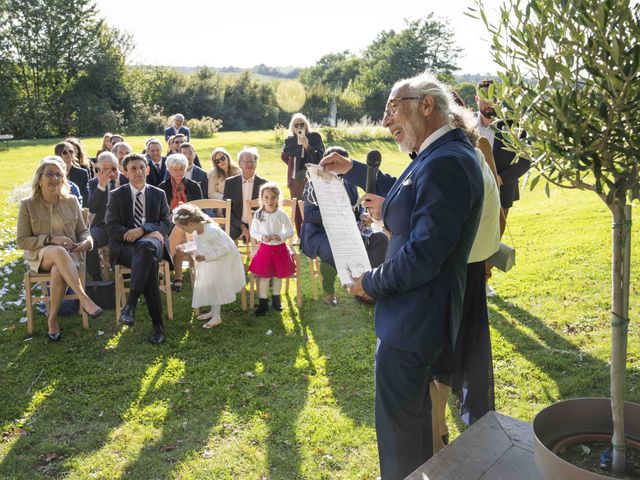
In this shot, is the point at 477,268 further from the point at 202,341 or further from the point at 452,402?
the point at 202,341

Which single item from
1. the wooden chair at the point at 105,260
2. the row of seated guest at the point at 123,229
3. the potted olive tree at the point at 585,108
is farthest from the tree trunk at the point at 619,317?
the wooden chair at the point at 105,260

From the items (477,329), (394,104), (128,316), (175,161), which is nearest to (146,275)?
(128,316)

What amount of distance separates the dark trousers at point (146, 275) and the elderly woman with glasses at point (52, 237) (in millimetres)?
473

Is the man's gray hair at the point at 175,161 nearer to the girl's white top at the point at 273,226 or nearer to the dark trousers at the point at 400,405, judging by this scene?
the girl's white top at the point at 273,226

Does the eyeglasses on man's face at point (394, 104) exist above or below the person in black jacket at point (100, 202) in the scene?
above

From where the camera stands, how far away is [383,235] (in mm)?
6855

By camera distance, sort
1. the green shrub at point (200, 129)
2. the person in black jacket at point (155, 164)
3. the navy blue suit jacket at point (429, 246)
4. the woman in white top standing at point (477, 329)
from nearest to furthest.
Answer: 1. the navy blue suit jacket at point (429, 246)
2. the woman in white top standing at point (477, 329)
3. the person in black jacket at point (155, 164)
4. the green shrub at point (200, 129)

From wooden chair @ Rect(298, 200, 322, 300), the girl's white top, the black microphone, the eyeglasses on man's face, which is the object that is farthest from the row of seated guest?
the eyeglasses on man's face

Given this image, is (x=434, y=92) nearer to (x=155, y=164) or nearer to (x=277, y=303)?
(x=277, y=303)

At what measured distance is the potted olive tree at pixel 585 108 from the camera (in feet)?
5.67

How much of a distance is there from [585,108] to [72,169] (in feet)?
26.9

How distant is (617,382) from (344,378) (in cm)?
338

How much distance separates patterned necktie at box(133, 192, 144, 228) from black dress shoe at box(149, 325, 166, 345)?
4.64 ft

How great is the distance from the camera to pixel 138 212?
686 centimetres
